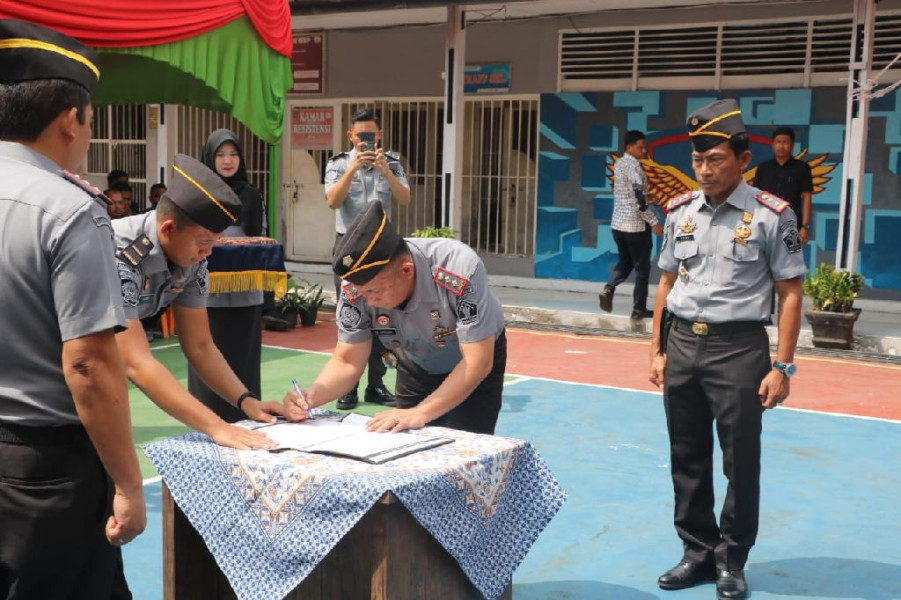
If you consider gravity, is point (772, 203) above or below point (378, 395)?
above

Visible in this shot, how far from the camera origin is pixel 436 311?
3.75 meters

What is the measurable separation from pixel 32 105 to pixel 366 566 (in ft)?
5.07

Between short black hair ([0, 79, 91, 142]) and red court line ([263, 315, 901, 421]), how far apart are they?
632 centimetres

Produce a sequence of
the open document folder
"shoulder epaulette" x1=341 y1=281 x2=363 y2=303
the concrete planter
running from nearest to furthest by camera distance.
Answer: the open document folder < "shoulder epaulette" x1=341 y1=281 x2=363 y2=303 < the concrete planter

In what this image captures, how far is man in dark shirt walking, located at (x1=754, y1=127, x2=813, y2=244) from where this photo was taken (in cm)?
1032

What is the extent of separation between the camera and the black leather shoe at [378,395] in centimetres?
745

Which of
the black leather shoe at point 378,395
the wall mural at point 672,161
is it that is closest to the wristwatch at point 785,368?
the black leather shoe at point 378,395

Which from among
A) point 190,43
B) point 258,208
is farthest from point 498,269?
point 258,208

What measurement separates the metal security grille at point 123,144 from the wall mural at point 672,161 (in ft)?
22.5

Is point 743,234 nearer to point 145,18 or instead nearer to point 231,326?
point 231,326

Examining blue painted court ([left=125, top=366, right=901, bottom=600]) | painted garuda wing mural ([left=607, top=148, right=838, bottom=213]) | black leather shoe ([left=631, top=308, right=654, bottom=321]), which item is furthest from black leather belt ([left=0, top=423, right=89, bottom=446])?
painted garuda wing mural ([left=607, top=148, right=838, bottom=213])

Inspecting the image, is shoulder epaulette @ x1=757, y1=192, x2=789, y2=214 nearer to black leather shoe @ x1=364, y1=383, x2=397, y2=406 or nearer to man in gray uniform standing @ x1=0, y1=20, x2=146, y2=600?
man in gray uniform standing @ x1=0, y1=20, x2=146, y2=600

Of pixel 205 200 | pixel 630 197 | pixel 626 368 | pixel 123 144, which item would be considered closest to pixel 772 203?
pixel 205 200

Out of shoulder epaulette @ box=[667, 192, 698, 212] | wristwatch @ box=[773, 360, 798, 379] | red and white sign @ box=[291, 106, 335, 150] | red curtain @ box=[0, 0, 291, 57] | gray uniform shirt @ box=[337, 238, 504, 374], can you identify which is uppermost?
red curtain @ box=[0, 0, 291, 57]
